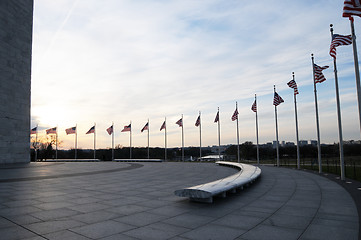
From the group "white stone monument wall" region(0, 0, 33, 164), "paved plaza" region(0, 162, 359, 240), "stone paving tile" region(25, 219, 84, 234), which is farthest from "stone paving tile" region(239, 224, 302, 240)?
"white stone monument wall" region(0, 0, 33, 164)

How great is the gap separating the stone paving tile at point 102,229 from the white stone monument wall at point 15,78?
87.0ft

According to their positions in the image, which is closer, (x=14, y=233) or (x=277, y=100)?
(x=14, y=233)

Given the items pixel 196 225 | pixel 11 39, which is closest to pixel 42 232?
pixel 196 225

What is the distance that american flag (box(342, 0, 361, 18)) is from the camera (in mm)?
10700

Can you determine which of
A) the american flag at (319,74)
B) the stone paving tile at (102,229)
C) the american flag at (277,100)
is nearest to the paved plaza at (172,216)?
the stone paving tile at (102,229)

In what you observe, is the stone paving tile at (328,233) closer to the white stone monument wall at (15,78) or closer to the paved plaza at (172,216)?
the paved plaza at (172,216)

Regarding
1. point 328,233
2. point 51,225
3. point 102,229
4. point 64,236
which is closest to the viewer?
point 64,236

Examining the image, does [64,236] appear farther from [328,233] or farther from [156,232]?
[328,233]

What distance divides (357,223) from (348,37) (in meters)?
10.5

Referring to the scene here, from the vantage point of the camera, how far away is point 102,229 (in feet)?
19.1

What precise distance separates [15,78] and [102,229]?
97.4 ft

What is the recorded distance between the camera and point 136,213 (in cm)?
734

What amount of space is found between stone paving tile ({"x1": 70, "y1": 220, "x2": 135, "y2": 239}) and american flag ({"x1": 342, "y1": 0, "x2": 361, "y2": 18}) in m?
11.6

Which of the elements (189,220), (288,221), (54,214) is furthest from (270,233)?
(54,214)
